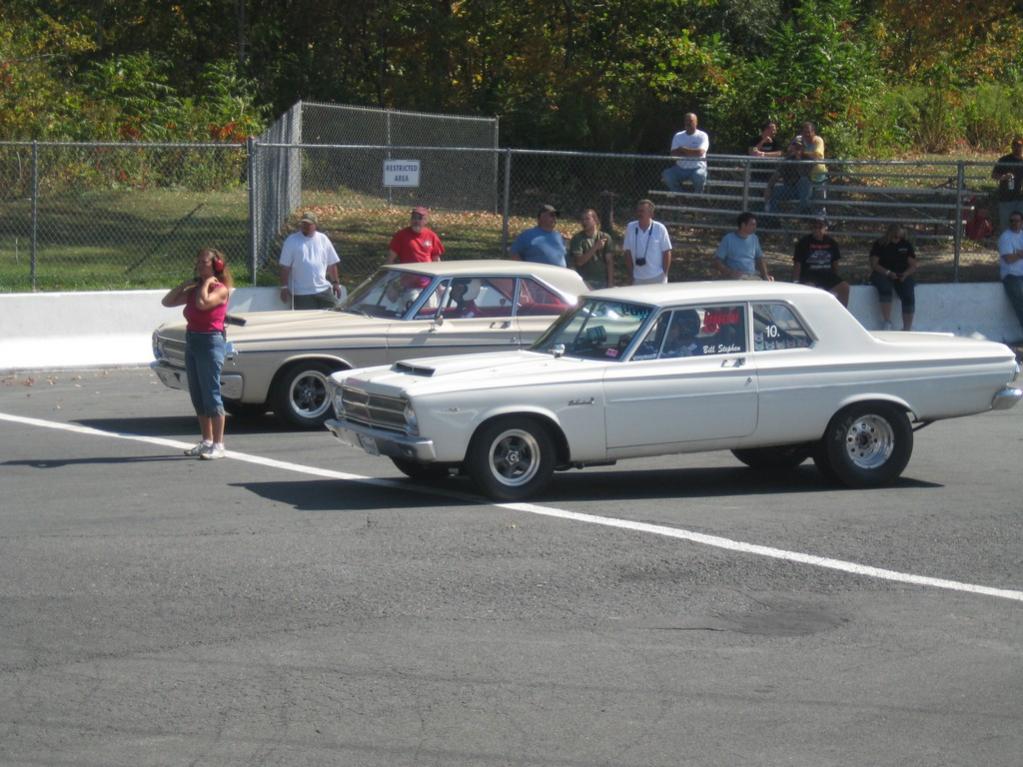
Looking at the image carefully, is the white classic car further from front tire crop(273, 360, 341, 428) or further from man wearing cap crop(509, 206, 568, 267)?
man wearing cap crop(509, 206, 568, 267)

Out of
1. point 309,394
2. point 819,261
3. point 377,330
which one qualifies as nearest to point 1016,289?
point 819,261

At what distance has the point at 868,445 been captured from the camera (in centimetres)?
1072

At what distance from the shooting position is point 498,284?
1366cm

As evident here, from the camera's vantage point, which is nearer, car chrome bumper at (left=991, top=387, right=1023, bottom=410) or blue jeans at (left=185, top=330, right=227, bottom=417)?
car chrome bumper at (left=991, top=387, right=1023, bottom=410)

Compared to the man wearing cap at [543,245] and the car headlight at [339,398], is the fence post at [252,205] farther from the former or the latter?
the car headlight at [339,398]

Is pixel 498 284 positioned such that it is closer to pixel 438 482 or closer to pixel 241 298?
pixel 438 482

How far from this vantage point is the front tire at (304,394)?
42.7 ft

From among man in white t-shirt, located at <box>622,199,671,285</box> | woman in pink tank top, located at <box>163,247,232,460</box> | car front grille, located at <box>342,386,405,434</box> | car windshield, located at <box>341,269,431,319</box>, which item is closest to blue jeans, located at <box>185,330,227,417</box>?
woman in pink tank top, located at <box>163,247,232,460</box>

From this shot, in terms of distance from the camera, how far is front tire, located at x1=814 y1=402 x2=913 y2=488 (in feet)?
34.6

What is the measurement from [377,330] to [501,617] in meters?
6.22

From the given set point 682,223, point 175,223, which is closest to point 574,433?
point 175,223

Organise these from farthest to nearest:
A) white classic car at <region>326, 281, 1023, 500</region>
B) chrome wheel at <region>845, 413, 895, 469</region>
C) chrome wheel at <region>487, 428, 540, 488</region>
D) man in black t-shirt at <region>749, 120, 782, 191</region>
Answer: man in black t-shirt at <region>749, 120, 782, 191</region> → chrome wheel at <region>845, 413, 895, 469</region> → chrome wheel at <region>487, 428, 540, 488</region> → white classic car at <region>326, 281, 1023, 500</region>

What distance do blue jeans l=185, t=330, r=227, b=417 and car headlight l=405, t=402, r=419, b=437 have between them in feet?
7.88

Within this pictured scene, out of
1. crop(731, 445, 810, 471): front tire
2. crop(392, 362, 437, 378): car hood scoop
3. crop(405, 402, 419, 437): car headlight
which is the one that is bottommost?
crop(731, 445, 810, 471): front tire
